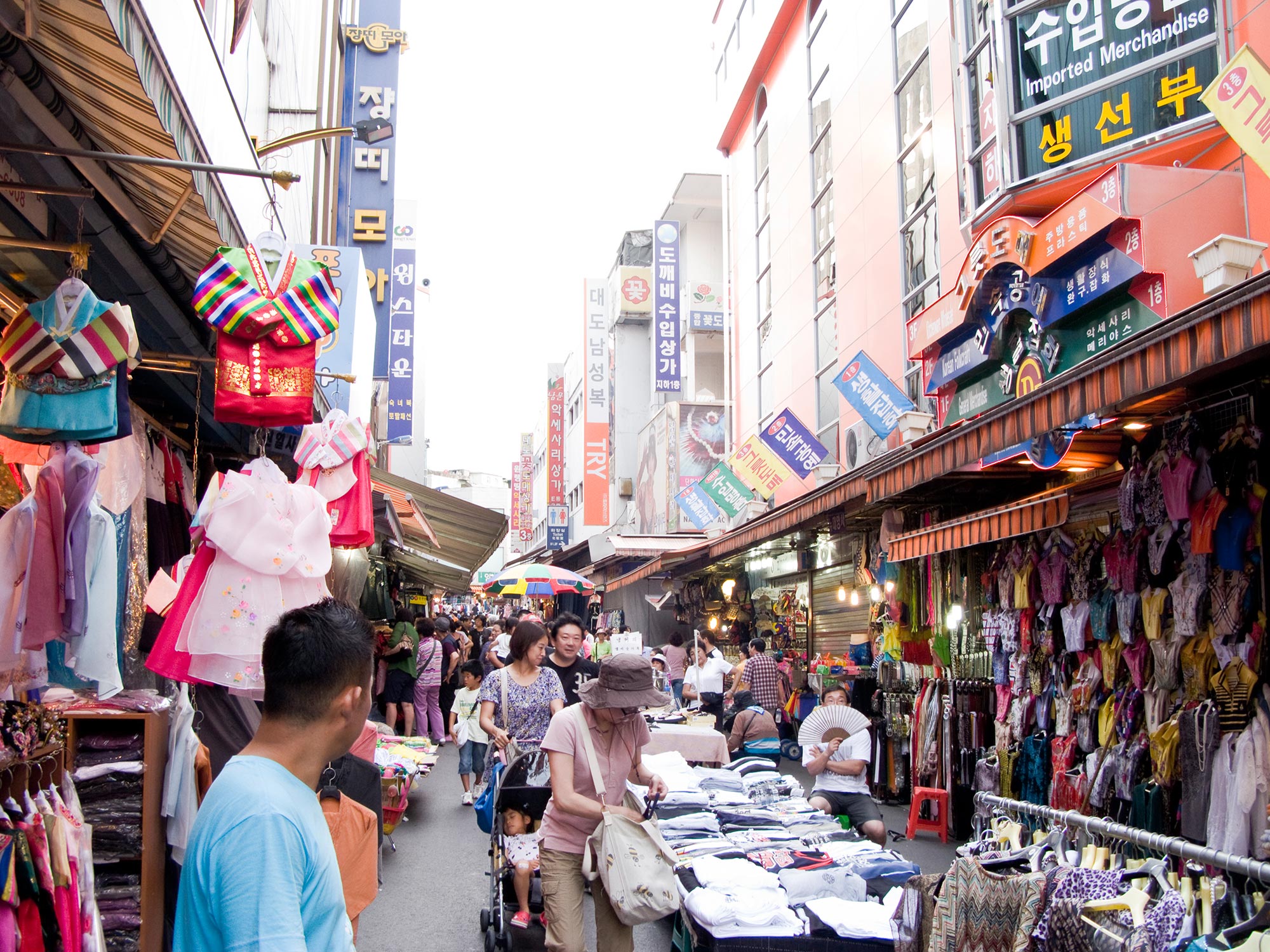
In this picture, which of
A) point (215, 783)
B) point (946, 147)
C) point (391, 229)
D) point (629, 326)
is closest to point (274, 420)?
point (215, 783)

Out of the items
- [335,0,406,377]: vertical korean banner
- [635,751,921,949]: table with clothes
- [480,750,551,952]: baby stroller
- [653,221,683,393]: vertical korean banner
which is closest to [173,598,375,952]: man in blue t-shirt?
[635,751,921,949]: table with clothes

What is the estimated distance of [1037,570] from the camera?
8.21m

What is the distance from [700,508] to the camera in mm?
18844

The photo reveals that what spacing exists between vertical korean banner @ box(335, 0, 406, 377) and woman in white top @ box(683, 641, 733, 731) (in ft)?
24.5

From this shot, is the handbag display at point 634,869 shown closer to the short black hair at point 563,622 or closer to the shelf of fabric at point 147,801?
the shelf of fabric at point 147,801

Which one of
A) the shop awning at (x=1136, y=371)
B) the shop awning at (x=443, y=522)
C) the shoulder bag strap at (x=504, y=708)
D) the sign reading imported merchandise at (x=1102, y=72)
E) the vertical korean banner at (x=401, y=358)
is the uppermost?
the vertical korean banner at (x=401, y=358)

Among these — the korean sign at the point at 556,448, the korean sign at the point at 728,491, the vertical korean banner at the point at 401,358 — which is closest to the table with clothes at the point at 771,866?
the korean sign at the point at 728,491

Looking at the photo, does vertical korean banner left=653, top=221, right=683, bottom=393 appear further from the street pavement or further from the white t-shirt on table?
the white t-shirt on table

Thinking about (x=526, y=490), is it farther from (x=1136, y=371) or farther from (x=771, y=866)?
(x=1136, y=371)

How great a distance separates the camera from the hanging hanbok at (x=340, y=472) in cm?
606

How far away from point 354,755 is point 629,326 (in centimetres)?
3755

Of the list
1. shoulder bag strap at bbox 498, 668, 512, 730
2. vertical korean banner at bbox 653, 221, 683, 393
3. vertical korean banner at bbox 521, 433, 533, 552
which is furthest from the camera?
vertical korean banner at bbox 521, 433, 533, 552

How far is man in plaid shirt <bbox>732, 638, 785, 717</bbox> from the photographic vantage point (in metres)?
13.9

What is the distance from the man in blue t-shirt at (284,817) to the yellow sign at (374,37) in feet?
54.8
